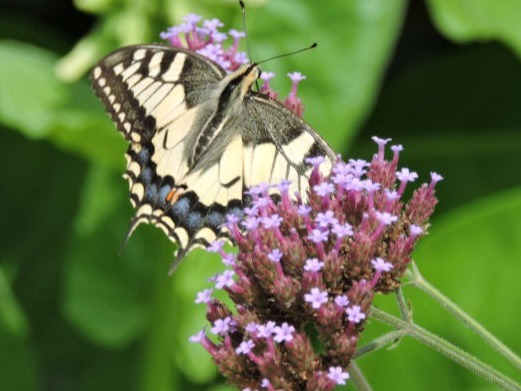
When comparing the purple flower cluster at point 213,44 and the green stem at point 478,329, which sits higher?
the purple flower cluster at point 213,44

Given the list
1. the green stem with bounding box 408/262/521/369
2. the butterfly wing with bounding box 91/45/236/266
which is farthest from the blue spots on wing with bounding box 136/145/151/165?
the green stem with bounding box 408/262/521/369

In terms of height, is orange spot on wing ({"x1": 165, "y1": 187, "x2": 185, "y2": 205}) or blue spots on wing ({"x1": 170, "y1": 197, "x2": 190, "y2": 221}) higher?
orange spot on wing ({"x1": 165, "y1": 187, "x2": 185, "y2": 205})

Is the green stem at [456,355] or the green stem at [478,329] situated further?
the green stem at [478,329]

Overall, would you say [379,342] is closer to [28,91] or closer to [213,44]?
[213,44]

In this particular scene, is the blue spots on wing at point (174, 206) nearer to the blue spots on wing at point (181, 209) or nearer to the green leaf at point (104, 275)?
the blue spots on wing at point (181, 209)

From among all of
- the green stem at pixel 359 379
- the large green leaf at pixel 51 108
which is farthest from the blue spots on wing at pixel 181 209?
the large green leaf at pixel 51 108

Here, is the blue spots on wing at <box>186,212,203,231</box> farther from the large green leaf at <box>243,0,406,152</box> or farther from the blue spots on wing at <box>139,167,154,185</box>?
the large green leaf at <box>243,0,406,152</box>

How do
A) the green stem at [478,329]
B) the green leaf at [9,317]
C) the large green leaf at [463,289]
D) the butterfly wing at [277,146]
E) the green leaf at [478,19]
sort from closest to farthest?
the green stem at [478,329] → the butterfly wing at [277,146] → the large green leaf at [463,289] → the green leaf at [478,19] → the green leaf at [9,317]
